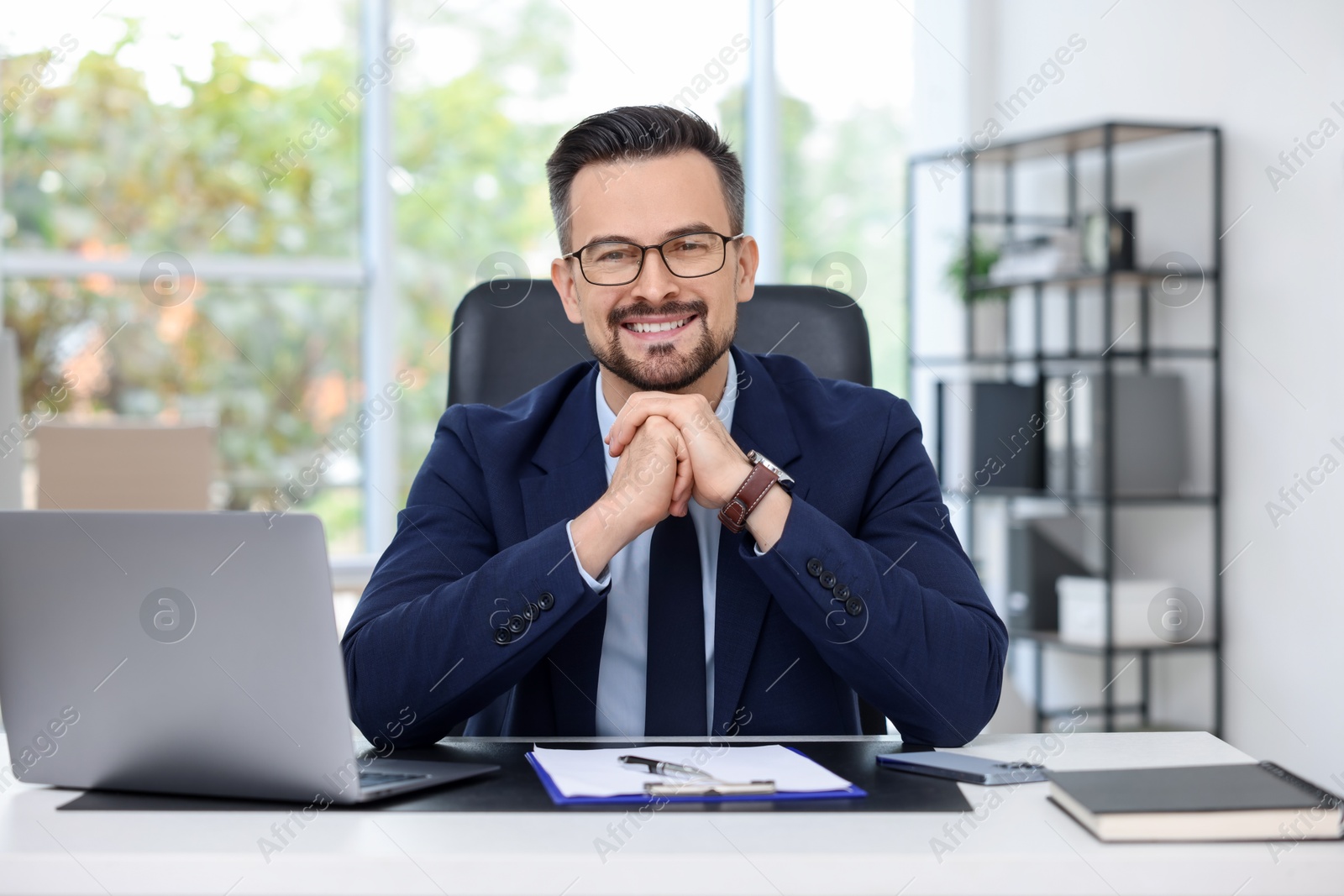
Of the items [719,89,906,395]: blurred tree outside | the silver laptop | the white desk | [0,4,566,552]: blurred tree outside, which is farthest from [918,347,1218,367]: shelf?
the silver laptop

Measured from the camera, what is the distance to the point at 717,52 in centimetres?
405

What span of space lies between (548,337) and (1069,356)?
2.06 meters

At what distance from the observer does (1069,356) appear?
3.35 meters

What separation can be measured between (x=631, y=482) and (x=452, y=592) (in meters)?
0.22

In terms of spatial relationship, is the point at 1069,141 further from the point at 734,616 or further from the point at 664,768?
the point at 664,768

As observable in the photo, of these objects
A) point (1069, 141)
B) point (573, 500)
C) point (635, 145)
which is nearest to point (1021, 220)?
point (1069, 141)

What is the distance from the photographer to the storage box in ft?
10.4

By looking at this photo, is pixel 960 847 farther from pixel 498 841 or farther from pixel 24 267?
pixel 24 267

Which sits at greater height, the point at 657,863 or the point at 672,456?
the point at 672,456

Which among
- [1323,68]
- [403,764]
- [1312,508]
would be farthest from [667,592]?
[1323,68]

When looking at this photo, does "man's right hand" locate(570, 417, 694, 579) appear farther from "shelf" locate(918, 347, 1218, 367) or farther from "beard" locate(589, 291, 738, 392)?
"shelf" locate(918, 347, 1218, 367)

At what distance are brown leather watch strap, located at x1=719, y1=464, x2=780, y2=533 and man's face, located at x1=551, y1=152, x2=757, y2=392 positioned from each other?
283 mm

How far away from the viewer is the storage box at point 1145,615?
317 cm

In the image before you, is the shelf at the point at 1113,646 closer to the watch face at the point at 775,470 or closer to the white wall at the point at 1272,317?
the white wall at the point at 1272,317
